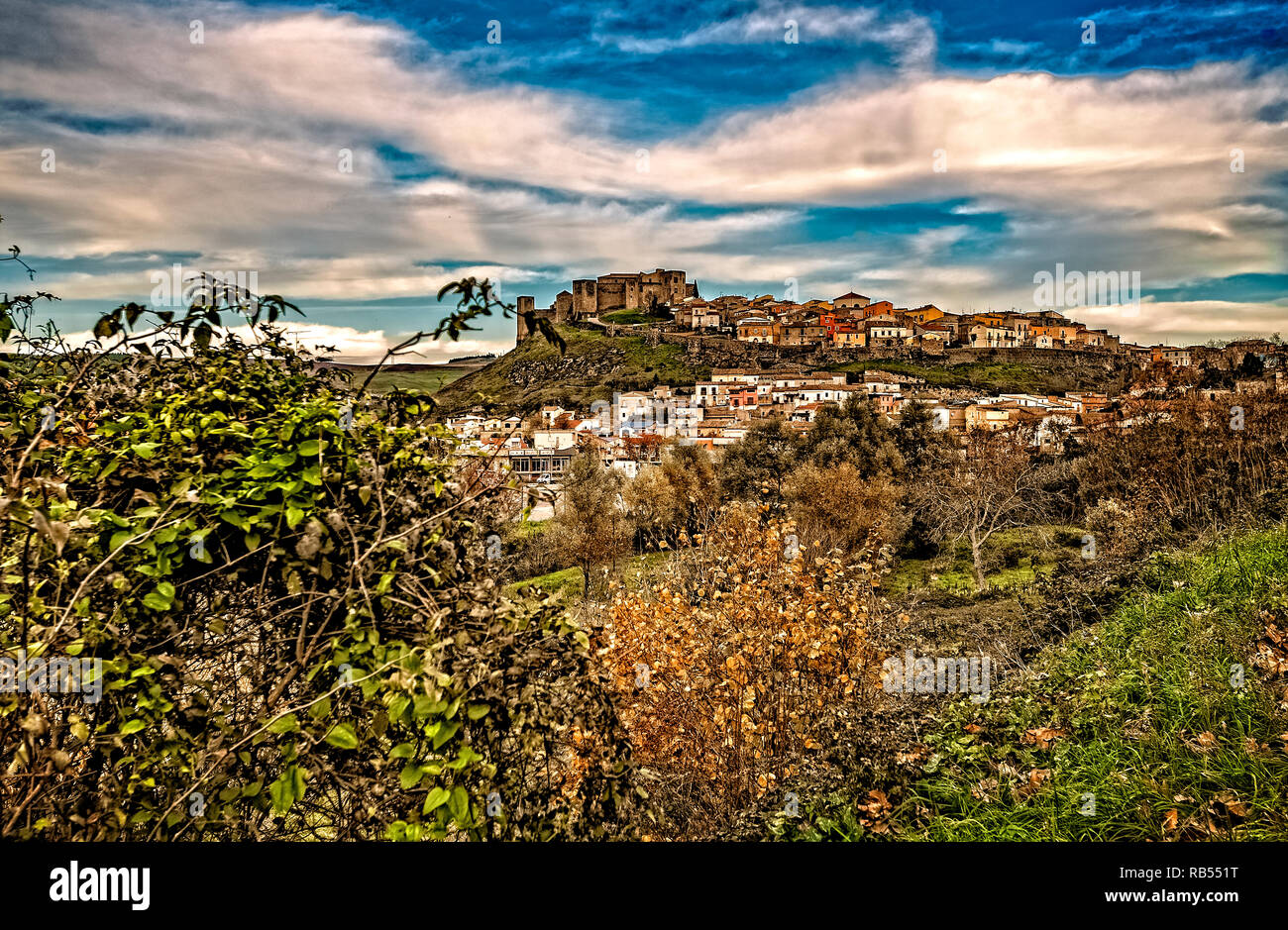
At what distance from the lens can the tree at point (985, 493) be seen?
728 inches

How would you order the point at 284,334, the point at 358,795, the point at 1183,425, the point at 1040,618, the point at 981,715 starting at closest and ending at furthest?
the point at 358,795 < the point at 284,334 < the point at 981,715 < the point at 1040,618 < the point at 1183,425

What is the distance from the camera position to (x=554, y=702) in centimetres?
184

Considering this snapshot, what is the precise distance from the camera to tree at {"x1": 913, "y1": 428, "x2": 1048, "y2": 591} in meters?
18.5

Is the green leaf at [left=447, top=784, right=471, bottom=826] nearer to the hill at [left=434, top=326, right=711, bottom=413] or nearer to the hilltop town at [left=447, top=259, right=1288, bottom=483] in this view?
the hilltop town at [left=447, top=259, right=1288, bottom=483]

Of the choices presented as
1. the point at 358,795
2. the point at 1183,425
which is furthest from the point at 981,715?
the point at 1183,425

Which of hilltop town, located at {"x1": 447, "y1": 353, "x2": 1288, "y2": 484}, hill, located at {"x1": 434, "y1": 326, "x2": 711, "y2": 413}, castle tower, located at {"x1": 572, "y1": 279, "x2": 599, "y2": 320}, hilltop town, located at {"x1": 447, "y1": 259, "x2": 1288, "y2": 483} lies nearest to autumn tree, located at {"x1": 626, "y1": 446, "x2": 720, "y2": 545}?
hilltop town, located at {"x1": 447, "y1": 353, "x2": 1288, "y2": 484}

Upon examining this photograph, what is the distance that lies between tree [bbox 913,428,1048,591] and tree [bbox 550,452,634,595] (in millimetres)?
9451

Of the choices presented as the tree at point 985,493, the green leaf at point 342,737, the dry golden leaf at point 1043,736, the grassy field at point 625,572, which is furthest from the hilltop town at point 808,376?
the grassy field at point 625,572

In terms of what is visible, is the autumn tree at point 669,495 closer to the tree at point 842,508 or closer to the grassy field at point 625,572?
the grassy field at point 625,572

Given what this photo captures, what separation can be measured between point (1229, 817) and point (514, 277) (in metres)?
4.54

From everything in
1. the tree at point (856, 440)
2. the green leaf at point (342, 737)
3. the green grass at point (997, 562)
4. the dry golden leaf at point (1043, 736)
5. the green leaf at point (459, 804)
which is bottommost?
the green grass at point (997, 562)

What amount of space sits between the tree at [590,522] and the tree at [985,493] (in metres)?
9.45
